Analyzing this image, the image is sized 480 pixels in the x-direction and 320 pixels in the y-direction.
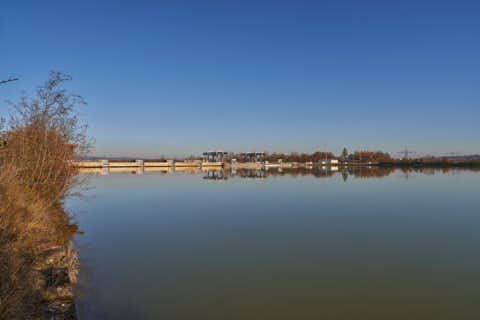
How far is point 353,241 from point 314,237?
89 cm

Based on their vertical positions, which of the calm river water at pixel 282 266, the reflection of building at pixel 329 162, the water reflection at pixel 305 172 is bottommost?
the calm river water at pixel 282 266

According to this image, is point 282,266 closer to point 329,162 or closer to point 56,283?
point 56,283

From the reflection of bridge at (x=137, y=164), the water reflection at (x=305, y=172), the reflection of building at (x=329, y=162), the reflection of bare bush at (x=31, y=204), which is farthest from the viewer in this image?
the reflection of building at (x=329, y=162)

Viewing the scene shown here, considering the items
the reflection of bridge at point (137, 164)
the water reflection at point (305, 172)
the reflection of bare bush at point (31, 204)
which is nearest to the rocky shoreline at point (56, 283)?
the reflection of bare bush at point (31, 204)

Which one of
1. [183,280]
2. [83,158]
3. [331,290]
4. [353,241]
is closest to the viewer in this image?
[331,290]

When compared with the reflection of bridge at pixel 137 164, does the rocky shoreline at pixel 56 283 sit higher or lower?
lower

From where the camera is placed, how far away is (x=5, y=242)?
123 inches

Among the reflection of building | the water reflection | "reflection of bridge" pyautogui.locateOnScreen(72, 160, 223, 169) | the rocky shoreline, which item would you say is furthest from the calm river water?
the reflection of building

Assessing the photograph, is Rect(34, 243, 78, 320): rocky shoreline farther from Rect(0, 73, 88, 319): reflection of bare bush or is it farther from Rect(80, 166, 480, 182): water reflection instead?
Rect(80, 166, 480, 182): water reflection

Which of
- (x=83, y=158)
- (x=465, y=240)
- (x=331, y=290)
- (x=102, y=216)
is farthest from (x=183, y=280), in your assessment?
(x=102, y=216)

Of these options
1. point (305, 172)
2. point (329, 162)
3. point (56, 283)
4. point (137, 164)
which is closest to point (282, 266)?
point (56, 283)

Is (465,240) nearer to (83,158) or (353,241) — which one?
(353,241)

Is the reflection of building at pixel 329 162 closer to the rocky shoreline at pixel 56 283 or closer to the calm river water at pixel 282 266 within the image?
the calm river water at pixel 282 266

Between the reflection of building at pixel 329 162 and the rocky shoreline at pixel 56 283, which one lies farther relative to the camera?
the reflection of building at pixel 329 162
